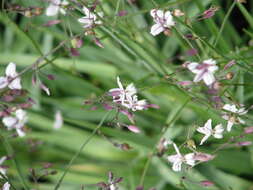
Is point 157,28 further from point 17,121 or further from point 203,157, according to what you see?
point 17,121

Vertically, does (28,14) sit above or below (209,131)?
above

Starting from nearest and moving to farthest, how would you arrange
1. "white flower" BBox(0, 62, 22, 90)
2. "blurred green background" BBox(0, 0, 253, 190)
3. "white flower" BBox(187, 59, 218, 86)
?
"white flower" BBox(187, 59, 218, 86) → "white flower" BBox(0, 62, 22, 90) → "blurred green background" BBox(0, 0, 253, 190)

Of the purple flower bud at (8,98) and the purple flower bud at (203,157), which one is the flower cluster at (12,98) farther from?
the purple flower bud at (203,157)

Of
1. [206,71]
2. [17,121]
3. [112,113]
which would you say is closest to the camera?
[206,71]

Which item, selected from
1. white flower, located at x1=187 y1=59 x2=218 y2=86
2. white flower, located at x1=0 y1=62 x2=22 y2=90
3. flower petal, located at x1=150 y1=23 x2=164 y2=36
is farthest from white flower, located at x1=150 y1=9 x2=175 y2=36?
white flower, located at x1=0 y1=62 x2=22 y2=90

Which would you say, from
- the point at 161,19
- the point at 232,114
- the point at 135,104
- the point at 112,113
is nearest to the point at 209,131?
the point at 232,114

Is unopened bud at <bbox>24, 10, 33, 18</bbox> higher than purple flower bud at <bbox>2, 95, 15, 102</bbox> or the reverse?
higher

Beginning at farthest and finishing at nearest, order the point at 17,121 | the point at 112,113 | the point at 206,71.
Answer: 1. the point at 112,113
2. the point at 17,121
3. the point at 206,71

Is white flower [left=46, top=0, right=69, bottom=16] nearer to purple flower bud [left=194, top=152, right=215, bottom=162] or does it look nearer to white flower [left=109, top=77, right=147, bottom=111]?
white flower [left=109, top=77, right=147, bottom=111]

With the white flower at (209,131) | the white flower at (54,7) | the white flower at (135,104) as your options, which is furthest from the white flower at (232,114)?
the white flower at (54,7)

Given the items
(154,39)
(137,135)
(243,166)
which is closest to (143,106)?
(137,135)
